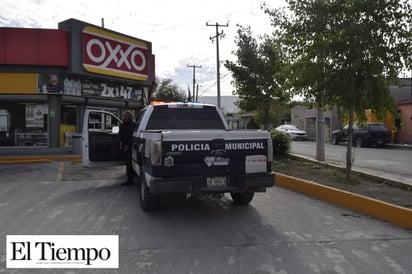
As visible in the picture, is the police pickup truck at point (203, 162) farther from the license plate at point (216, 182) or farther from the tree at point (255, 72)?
the tree at point (255, 72)

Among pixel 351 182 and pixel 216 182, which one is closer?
pixel 216 182

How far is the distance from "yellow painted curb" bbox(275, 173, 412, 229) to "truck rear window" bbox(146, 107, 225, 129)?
2549 millimetres

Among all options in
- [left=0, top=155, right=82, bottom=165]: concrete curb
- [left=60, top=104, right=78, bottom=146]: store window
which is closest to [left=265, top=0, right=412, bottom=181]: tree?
[left=0, top=155, right=82, bottom=165]: concrete curb

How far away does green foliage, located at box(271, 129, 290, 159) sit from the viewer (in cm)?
1402

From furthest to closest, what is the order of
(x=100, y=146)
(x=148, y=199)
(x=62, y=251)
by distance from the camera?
(x=100, y=146) → (x=148, y=199) → (x=62, y=251)

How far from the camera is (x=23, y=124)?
1708 cm

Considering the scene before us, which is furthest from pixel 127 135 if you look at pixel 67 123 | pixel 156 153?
pixel 67 123

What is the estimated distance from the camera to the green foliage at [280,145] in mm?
14016

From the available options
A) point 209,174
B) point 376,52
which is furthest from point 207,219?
point 376,52

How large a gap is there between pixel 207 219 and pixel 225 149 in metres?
1.22

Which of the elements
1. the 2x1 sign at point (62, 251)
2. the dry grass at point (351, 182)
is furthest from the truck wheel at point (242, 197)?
the 2x1 sign at point (62, 251)

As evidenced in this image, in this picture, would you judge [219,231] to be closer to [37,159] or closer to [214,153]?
[214,153]

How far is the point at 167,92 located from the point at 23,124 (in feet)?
153

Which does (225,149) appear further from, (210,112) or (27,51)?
(27,51)
